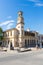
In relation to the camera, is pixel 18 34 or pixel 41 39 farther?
pixel 41 39

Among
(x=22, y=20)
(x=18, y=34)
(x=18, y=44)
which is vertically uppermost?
(x=22, y=20)

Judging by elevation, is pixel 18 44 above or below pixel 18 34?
below

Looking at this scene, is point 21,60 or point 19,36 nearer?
point 21,60

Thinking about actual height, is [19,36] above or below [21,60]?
above

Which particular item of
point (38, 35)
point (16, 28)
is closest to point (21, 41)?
point (16, 28)

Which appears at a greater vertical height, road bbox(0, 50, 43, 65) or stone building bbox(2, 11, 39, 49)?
stone building bbox(2, 11, 39, 49)

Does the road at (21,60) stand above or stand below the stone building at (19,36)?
Result: below

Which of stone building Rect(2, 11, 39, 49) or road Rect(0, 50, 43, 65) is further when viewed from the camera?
stone building Rect(2, 11, 39, 49)

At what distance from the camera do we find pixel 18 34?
2169 inches

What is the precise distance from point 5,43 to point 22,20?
36.8 ft

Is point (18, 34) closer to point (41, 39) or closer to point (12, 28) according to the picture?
point (12, 28)

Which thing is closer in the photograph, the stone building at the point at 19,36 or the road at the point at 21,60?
the road at the point at 21,60

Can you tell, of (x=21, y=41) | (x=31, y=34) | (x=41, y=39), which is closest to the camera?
(x=21, y=41)

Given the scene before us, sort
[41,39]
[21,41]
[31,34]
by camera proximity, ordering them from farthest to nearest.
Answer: [41,39] < [31,34] < [21,41]
